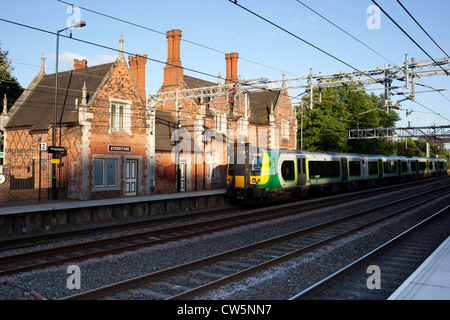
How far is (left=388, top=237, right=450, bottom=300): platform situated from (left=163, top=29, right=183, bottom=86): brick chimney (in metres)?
24.9

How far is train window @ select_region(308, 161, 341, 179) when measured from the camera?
78.1 ft

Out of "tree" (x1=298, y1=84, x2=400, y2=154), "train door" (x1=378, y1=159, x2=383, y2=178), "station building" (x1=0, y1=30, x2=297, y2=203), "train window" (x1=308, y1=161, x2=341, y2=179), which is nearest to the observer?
"station building" (x1=0, y1=30, x2=297, y2=203)

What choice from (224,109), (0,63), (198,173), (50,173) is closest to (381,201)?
(198,173)

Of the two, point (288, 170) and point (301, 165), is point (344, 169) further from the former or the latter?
point (288, 170)

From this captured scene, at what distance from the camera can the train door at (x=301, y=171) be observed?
22373 mm

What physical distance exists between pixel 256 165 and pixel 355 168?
1279cm

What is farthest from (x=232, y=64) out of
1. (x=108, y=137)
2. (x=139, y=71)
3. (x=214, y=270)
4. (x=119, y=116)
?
(x=214, y=270)

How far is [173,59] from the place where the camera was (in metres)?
30.7

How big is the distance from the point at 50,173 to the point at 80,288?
1658 cm

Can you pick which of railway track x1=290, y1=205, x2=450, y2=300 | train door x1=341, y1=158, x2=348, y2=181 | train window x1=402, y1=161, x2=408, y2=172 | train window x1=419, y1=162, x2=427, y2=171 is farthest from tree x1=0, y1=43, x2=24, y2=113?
train window x1=419, y1=162, x2=427, y2=171

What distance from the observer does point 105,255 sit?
33.5 ft

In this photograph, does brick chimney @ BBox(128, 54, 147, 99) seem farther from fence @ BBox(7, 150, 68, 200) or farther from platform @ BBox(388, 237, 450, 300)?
platform @ BBox(388, 237, 450, 300)

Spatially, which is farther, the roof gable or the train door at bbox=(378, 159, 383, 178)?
the train door at bbox=(378, 159, 383, 178)
